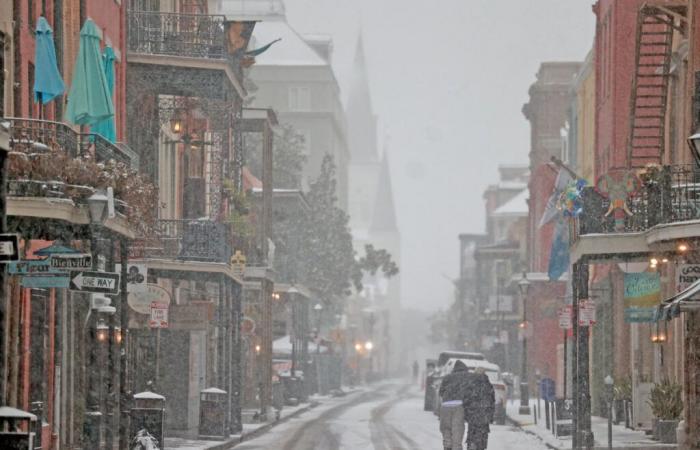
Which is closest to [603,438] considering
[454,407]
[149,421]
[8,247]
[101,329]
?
[454,407]

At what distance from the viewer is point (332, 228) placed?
3211 inches

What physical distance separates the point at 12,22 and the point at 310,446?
34.2 feet

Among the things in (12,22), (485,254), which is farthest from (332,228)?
(12,22)

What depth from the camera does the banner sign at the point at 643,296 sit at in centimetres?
3291

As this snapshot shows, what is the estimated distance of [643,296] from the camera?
1309 inches

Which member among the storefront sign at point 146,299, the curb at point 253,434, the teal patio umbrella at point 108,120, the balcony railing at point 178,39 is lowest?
the curb at point 253,434

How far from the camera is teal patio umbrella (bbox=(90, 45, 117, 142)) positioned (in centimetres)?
2854

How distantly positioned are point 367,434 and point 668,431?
Answer: 26.1 feet

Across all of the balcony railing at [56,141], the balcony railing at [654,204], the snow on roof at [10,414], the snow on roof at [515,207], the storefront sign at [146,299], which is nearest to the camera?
the snow on roof at [10,414]

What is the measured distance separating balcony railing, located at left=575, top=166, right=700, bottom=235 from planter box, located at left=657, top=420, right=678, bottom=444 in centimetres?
377

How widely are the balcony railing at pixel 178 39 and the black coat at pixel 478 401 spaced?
11373 mm

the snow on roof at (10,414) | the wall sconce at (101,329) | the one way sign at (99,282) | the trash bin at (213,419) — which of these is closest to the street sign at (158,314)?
the wall sconce at (101,329)

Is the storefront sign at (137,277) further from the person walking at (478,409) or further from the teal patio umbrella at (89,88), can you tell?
the person walking at (478,409)

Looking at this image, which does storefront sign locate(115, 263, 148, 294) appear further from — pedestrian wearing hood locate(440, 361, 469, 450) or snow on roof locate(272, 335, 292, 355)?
snow on roof locate(272, 335, 292, 355)
